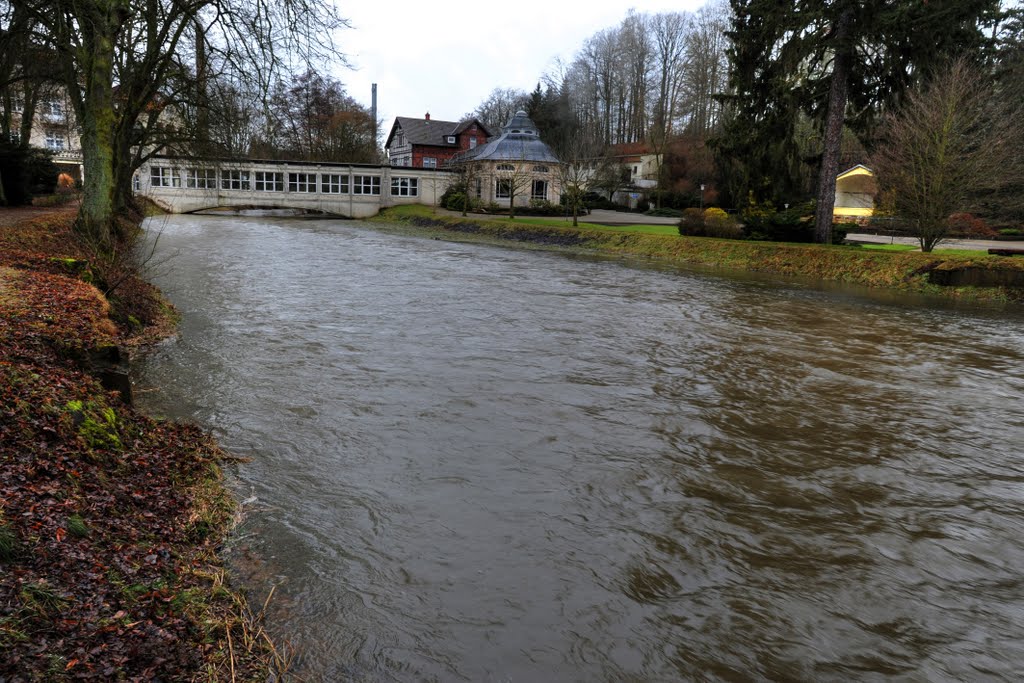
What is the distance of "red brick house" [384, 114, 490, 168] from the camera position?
78.6 meters

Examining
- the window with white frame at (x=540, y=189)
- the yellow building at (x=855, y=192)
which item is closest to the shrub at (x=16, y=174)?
the window with white frame at (x=540, y=189)

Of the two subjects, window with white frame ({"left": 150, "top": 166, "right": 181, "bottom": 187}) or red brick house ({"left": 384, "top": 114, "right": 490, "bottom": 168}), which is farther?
red brick house ({"left": 384, "top": 114, "right": 490, "bottom": 168})

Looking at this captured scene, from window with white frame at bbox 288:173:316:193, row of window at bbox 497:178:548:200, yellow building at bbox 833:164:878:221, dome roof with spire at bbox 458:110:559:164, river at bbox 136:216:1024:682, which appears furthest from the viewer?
window with white frame at bbox 288:173:316:193

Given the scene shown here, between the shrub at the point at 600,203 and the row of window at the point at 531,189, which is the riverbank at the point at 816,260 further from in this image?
the shrub at the point at 600,203

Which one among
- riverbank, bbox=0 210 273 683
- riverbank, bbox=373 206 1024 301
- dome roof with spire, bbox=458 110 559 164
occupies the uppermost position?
dome roof with spire, bbox=458 110 559 164

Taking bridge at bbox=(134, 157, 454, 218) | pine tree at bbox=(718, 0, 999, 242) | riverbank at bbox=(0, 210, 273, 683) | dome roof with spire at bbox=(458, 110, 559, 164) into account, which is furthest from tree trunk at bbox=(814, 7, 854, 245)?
bridge at bbox=(134, 157, 454, 218)

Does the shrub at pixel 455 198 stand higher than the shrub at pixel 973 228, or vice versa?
the shrub at pixel 455 198

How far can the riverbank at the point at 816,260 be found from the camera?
2144 cm

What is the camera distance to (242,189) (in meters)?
56.4

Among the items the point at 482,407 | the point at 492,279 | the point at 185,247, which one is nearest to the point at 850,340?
the point at 482,407

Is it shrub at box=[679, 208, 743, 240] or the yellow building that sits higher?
the yellow building

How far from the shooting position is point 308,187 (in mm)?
57219

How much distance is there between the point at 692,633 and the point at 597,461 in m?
2.93

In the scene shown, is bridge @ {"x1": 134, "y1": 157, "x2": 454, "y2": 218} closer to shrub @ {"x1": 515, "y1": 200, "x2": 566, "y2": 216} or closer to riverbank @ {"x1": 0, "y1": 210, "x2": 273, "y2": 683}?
shrub @ {"x1": 515, "y1": 200, "x2": 566, "y2": 216}
